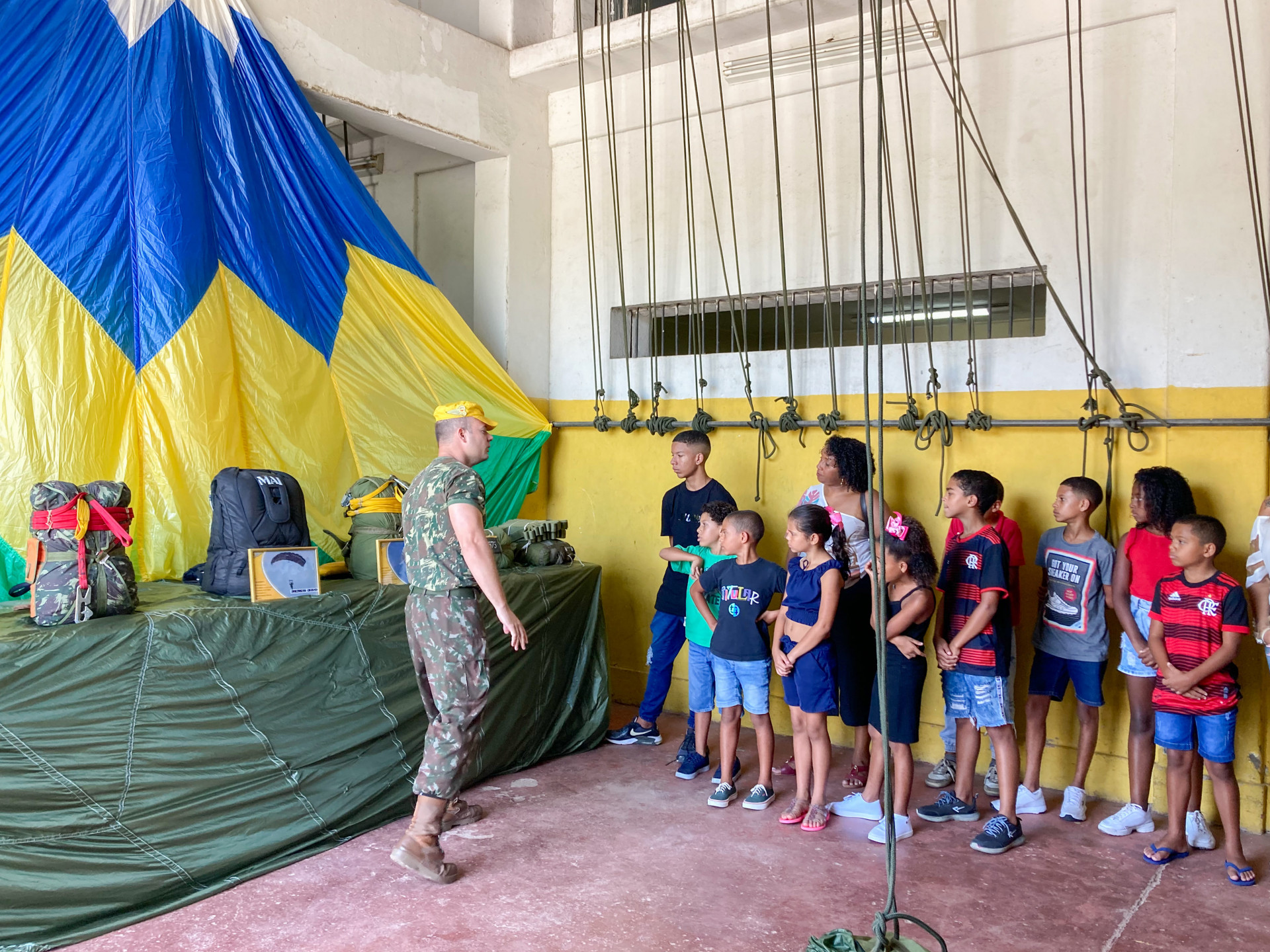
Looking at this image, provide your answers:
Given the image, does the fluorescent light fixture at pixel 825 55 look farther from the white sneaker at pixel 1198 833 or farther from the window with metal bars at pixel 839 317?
the white sneaker at pixel 1198 833

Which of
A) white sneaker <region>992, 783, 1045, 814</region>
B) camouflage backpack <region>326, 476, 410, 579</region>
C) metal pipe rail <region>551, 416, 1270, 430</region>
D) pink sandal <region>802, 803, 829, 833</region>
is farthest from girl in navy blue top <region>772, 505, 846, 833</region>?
camouflage backpack <region>326, 476, 410, 579</region>

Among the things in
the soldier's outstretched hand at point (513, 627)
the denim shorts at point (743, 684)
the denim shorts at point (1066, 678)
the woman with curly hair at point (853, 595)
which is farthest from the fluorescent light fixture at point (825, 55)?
the soldier's outstretched hand at point (513, 627)

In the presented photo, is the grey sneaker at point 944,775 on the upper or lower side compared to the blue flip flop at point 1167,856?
upper

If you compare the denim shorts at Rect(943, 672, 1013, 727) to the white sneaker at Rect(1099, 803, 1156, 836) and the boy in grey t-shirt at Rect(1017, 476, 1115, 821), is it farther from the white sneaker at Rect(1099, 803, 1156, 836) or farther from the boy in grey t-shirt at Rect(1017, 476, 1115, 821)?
the white sneaker at Rect(1099, 803, 1156, 836)

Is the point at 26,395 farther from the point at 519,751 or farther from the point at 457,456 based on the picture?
the point at 519,751

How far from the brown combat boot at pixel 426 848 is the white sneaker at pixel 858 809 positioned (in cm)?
142

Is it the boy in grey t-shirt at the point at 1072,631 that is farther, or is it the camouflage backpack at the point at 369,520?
the camouflage backpack at the point at 369,520

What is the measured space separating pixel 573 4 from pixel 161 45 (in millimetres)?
2528

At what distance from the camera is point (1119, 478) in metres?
3.91

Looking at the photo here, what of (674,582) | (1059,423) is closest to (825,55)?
(1059,423)

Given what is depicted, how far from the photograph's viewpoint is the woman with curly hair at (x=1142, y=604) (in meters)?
3.54

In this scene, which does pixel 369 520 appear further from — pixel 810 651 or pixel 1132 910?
pixel 1132 910

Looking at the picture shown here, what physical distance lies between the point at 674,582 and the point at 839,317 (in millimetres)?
1444

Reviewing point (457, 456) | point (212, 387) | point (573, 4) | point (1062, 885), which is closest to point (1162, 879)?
point (1062, 885)
